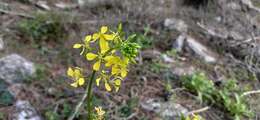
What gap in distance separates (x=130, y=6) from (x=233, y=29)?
3.94ft

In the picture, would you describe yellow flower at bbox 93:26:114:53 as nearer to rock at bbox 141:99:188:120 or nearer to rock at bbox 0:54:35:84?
rock at bbox 141:99:188:120

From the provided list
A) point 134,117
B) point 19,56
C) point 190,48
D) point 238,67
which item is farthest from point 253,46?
point 19,56

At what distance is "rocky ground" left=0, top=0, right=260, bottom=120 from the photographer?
125 inches

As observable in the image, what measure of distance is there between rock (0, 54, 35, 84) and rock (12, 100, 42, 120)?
226 mm

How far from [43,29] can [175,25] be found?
135cm

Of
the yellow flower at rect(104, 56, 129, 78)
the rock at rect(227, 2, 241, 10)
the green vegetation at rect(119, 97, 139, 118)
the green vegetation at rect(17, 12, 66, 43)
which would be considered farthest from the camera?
the rock at rect(227, 2, 241, 10)

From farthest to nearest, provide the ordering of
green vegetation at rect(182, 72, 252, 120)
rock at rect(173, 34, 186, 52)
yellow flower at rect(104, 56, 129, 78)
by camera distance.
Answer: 1. rock at rect(173, 34, 186, 52)
2. green vegetation at rect(182, 72, 252, 120)
3. yellow flower at rect(104, 56, 129, 78)

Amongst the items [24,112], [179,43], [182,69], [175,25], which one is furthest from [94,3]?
[24,112]

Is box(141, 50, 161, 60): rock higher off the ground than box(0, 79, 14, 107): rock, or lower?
higher

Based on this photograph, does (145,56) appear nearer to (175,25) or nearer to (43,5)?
(175,25)

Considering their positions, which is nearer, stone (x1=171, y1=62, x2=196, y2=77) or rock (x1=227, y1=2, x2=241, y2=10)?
stone (x1=171, y1=62, x2=196, y2=77)

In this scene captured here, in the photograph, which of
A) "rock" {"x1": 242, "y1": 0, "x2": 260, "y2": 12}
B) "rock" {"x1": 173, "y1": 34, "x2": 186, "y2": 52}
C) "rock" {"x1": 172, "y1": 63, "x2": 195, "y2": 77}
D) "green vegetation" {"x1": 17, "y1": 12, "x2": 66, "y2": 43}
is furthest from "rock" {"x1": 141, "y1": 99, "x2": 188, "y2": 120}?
"rock" {"x1": 242, "y1": 0, "x2": 260, "y2": 12}

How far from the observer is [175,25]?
4430 mm

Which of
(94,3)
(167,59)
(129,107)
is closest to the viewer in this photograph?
(129,107)
